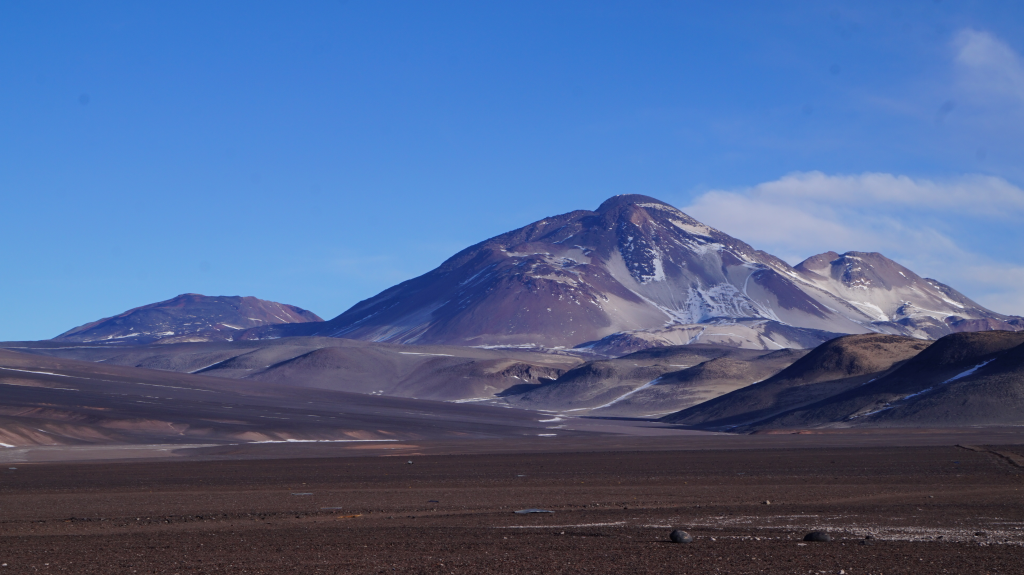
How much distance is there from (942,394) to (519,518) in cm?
4949

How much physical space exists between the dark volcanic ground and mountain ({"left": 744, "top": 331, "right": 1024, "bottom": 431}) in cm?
2594

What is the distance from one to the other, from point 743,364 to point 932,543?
96879 millimetres

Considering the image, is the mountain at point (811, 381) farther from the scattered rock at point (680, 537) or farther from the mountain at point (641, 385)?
the scattered rock at point (680, 537)

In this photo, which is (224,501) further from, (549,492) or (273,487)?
(549,492)

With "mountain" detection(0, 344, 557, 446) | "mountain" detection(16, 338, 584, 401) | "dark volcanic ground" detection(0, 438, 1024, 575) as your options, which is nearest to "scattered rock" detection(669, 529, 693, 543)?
"dark volcanic ground" detection(0, 438, 1024, 575)

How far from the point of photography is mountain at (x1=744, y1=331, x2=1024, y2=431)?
55438 mm

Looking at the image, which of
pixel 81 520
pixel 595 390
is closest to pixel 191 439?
pixel 81 520

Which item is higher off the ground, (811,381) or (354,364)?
(354,364)

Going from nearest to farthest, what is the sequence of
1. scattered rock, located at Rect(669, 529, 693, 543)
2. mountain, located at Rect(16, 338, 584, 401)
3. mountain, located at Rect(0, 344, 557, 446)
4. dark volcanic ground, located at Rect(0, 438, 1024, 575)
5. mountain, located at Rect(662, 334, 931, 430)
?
dark volcanic ground, located at Rect(0, 438, 1024, 575) < scattered rock, located at Rect(669, 529, 693, 543) < mountain, located at Rect(0, 344, 557, 446) < mountain, located at Rect(662, 334, 931, 430) < mountain, located at Rect(16, 338, 584, 401)

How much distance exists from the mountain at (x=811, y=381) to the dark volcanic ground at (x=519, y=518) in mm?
40704

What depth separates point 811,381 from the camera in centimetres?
7994

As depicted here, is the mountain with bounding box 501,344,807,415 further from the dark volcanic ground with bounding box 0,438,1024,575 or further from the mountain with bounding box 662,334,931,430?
the dark volcanic ground with bounding box 0,438,1024,575

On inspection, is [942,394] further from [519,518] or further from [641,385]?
[641,385]

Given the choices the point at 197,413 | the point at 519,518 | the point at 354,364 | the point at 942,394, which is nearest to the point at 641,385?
the point at 354,364
